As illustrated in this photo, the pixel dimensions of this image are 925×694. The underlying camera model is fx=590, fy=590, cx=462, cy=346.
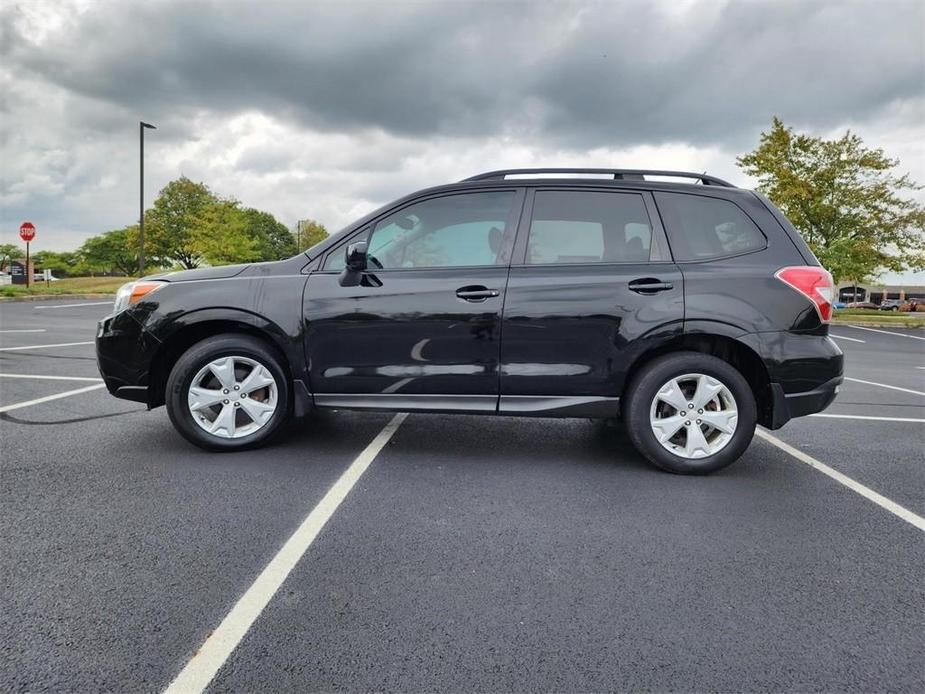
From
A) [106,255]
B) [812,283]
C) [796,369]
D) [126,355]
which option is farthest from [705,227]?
[106,255]

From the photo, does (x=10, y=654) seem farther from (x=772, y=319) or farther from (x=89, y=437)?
(x=772, y=319)

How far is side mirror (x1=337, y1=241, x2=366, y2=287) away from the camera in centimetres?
372

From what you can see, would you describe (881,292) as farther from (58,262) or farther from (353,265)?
(58,262)

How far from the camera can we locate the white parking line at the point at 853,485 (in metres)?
3.19

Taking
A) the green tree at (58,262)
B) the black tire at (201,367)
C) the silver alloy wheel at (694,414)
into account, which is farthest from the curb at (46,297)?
the green tree at (58,262)

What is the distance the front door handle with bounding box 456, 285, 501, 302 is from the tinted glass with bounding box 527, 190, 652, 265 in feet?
1.12

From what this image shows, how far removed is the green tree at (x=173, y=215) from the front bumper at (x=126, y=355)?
5663cm

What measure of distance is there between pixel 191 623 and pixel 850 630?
234 centimetres

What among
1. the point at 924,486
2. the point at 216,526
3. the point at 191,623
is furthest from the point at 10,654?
the point at 924,486

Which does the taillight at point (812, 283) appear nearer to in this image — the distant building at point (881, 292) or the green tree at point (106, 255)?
the green tree at point (106, 255)

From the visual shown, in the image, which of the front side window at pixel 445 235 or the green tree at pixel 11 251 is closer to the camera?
the front side window at pixel 445 235

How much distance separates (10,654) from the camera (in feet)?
6.19

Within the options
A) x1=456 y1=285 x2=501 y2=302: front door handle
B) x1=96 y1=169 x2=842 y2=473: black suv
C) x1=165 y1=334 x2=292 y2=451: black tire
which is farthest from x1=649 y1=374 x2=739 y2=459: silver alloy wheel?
x1=165 y1=334 x2=292 y2=451: black tire

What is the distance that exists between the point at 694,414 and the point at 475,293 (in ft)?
5.18
